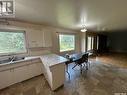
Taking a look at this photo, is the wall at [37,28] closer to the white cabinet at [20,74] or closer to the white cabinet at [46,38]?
the white cabinet at [46,38]

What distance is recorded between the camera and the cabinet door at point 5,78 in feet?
8.38

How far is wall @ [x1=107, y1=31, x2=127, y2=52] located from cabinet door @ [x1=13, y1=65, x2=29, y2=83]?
10287 millimetres

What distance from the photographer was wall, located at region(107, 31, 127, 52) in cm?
994

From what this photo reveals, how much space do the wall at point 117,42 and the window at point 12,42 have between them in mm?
10039

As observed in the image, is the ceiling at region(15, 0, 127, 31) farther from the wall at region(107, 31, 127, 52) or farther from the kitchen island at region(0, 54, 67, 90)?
→ the wall at region(107, 31, 127, 52)

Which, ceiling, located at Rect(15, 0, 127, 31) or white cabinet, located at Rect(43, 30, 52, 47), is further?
white cabinet, located at Rect(43, 30, 52, 47)

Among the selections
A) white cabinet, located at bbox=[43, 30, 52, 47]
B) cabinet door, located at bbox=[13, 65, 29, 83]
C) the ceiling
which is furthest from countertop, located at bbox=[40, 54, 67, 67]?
the ceiling

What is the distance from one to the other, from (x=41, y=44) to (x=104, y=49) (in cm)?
892

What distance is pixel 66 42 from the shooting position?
215 inches

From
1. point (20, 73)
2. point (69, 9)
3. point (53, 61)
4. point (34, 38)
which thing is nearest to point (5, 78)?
point (20, 73)

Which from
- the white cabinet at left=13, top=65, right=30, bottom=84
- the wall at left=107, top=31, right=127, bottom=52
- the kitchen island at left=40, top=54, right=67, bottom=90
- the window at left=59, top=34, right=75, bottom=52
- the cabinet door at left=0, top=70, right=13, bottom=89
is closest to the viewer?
the kitchen island at left=40, top=54, right=67, bottom=90

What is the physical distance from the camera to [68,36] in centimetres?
564

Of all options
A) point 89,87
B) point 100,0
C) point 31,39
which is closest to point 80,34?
point 31,39

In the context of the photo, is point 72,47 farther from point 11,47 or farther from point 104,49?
point 104,49
